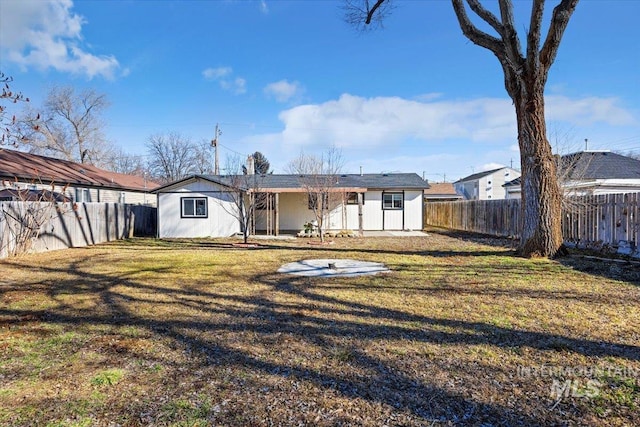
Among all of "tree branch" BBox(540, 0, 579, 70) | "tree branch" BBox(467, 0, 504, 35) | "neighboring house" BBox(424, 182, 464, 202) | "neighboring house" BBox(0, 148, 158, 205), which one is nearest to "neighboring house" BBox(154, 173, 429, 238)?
"neighboring house" BBox(0, 148, 158, 205)

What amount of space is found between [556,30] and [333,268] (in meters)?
7.48

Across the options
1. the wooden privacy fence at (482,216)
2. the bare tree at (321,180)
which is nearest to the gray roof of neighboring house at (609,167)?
the wooden privacy fence at (482,216)

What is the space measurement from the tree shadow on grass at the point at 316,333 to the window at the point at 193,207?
976 centimetres

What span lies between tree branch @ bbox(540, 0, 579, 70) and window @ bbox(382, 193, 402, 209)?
36.2 feet

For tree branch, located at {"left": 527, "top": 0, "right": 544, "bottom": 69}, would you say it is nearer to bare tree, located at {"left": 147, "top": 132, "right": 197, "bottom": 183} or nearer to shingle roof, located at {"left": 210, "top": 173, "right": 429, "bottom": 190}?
shingle roof, located at {"left": 210, "top": 173, "right": 429, "bottom": 190}

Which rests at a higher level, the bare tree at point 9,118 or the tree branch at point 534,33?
the tree branch at point 534,33

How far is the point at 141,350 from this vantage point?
3426mm

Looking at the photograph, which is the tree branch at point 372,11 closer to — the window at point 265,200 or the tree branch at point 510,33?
the tree branch at point 510,33

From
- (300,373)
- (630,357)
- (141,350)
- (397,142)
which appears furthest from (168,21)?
(397,142)

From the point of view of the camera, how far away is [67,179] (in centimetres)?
1802

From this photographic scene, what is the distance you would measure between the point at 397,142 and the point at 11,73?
29.5 m

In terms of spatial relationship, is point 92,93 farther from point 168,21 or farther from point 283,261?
point 283,261

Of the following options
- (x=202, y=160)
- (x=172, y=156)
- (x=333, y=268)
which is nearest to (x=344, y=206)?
(x=333, y=268)

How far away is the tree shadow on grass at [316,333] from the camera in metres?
2.50
